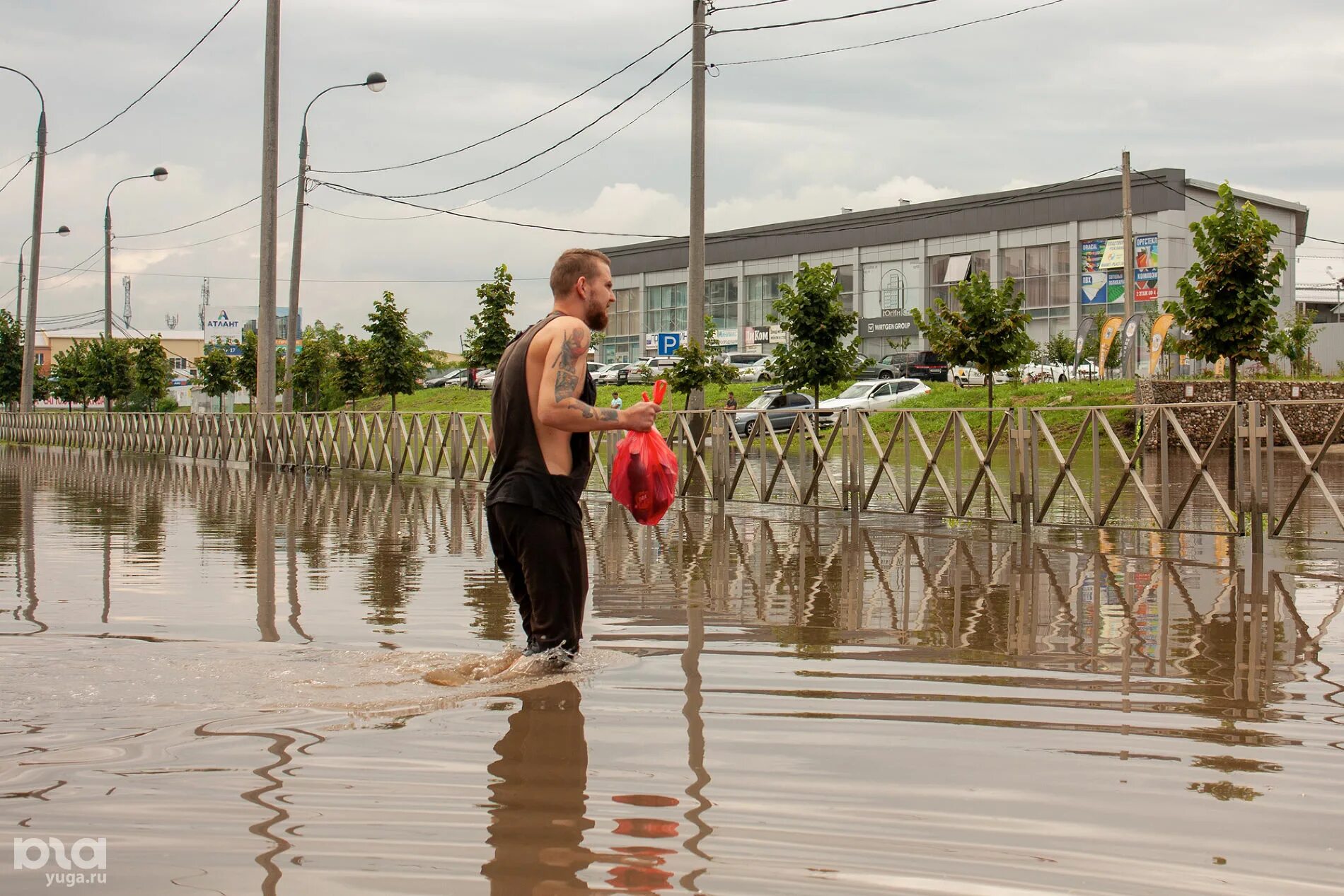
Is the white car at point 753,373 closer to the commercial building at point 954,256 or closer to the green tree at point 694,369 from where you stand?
the commercial building at point 954,256

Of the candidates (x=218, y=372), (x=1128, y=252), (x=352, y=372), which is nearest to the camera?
(x=1128, y=252)

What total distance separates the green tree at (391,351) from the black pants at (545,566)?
31.3 m

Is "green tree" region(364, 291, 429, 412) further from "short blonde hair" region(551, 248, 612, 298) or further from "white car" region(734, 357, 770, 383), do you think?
"short blonde hair" region(551, 248, 612, 298)

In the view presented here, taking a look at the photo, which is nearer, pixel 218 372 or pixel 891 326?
pixel 218 372

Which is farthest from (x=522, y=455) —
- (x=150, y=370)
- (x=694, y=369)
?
(x=150, y=370)

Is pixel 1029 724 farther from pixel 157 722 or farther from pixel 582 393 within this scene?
pixel 157 722

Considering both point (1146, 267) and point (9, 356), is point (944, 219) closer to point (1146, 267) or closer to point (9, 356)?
point (1146, 267)

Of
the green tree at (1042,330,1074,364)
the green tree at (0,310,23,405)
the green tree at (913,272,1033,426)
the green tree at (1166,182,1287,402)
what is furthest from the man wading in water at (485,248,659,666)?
the green tree at (0,310,23,405)

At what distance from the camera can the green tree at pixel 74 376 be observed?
176ft

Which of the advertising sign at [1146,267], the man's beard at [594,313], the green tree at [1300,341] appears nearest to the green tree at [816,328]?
the green tree at [1300,341]

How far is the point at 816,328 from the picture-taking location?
23672 mm

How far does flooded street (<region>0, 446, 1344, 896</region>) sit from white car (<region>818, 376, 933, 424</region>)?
31410 mm

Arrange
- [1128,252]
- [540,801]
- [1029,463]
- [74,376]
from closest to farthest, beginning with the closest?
[540,801]
[1029,463]
[1128,252]
[74,376]

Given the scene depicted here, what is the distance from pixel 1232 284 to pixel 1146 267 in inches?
1572
